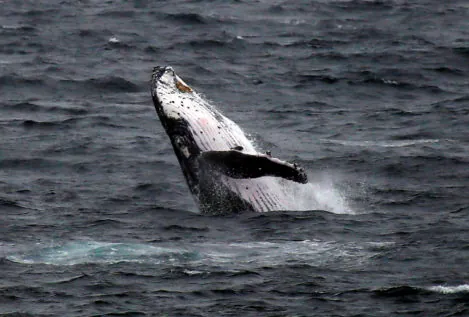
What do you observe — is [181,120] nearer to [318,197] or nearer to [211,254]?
A: [318,197]

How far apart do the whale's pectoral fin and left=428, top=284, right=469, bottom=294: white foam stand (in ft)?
16.0

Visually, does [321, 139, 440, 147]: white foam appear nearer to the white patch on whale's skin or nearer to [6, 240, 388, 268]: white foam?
the white patch on whale's skin

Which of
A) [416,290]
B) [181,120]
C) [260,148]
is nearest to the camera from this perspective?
[416,290]

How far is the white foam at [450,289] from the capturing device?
23156 millimetres

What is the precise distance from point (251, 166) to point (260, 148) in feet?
28.1

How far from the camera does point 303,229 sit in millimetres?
27875

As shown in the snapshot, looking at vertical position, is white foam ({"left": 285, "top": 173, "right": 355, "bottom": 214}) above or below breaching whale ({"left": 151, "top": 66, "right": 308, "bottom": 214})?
below

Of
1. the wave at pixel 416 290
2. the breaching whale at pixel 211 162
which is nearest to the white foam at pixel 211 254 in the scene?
the wave at pixel 416 290

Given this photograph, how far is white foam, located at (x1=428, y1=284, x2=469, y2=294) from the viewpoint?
23156 mm

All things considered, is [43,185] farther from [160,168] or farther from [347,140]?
[347,140]

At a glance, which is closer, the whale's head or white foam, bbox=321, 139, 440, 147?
the whale's head

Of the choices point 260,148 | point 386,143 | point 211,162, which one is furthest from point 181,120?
point 386,143

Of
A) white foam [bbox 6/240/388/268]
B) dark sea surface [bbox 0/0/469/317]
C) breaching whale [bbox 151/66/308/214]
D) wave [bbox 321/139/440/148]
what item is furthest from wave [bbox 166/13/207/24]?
white foam [bbox 6/240/388/268]

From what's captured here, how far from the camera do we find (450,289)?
917 inches
